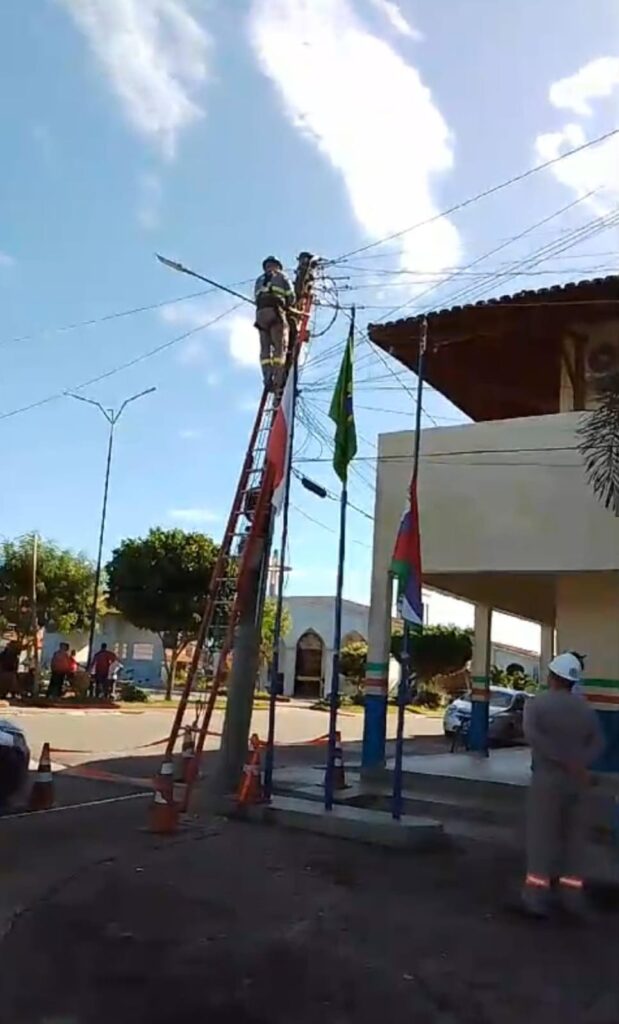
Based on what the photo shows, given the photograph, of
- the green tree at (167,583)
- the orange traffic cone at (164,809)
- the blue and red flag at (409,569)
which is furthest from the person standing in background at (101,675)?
the blue and red flag at (409,569)

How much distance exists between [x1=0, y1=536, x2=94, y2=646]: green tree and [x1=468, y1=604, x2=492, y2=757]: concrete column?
17.0 meters

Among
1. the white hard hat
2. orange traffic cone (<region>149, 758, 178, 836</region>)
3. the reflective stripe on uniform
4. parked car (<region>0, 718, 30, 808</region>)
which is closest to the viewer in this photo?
the reflective stripe on uniform

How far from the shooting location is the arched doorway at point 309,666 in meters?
51.5

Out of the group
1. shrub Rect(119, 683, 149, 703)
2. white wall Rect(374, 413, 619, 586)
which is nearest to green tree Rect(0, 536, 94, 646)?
shrub Rect(119, 683, 149, 703)

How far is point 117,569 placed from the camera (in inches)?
1399

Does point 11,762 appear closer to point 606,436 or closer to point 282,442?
point 282,442

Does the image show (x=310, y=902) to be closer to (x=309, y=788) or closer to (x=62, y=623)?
(x=309, y=788)

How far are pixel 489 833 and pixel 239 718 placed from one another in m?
2.87

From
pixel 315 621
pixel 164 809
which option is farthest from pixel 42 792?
pixel 315 621

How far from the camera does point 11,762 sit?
33.9ft

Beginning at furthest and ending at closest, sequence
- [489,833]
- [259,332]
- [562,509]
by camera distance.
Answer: [562,509] → [259,332] → [489,833]

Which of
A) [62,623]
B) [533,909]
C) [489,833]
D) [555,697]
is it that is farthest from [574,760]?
[62,623]

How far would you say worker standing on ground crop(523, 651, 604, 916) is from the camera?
6664 millimetres

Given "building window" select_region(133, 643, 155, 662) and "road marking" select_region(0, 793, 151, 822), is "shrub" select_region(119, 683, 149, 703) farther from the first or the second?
"building window" select_region(133, 643, 155, 662)
